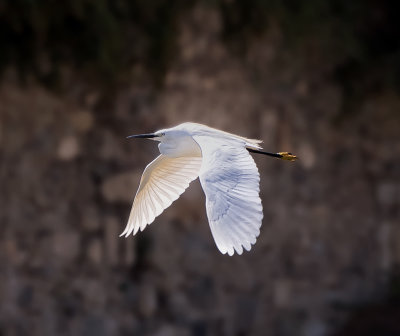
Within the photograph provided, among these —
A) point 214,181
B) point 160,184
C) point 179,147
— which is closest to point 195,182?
point 160,184

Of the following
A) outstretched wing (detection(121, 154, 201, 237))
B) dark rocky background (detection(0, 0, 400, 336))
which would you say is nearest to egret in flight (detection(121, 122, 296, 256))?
outstretched wing (detection(121, 154, 201, 237))

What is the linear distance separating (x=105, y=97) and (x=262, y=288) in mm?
1605

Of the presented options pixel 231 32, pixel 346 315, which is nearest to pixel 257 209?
pixel 231 32

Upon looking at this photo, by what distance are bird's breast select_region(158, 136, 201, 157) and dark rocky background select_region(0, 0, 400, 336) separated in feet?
6.15

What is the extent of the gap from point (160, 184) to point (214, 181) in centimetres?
95

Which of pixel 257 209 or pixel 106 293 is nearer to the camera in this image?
pixel 257 209

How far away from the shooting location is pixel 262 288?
744cm

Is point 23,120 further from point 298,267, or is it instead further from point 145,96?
point 298,267

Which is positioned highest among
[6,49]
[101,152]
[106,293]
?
[6,49]

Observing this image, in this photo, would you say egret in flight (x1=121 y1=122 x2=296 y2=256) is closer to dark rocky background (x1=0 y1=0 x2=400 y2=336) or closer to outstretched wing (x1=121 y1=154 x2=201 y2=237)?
outstretched wing (x1=121 y1=154 x2=201 y2=237)

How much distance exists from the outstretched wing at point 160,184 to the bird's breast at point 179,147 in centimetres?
21

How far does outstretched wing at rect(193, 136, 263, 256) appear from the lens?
3.81 meters

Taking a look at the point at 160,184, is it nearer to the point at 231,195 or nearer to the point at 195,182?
the point at 231,195

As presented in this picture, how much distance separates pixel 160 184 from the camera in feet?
16.5
